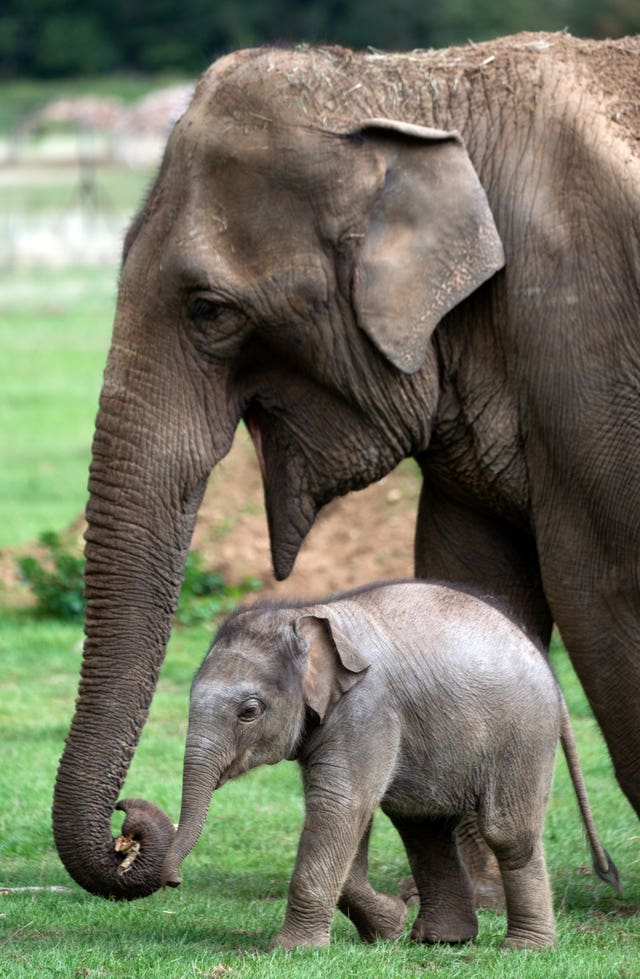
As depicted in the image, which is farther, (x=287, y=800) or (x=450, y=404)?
(x=287, y=800)

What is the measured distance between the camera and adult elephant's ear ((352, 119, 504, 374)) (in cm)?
575

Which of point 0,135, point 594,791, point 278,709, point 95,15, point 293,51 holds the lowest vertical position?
point 594,791

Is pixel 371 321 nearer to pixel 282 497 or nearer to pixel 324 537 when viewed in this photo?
pixel 282 497

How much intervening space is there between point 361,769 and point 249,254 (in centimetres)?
162

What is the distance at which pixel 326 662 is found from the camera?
17.2 ft

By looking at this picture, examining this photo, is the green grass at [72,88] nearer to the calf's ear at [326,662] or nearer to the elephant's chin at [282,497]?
the elephant's chin at [282,497]

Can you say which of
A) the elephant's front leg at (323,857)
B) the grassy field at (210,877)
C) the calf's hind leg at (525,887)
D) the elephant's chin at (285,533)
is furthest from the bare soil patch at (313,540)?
the elephant's front leg at (323,857)

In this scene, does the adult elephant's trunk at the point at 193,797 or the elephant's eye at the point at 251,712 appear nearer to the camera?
the adult elephant's trunk at the point at 193,797

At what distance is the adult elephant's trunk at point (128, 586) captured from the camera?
18.5 feet

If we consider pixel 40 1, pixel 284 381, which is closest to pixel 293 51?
pixel 284 381

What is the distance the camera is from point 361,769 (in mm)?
5184

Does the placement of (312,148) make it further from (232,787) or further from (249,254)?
(232,787)

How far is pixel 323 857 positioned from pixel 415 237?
1.88 m

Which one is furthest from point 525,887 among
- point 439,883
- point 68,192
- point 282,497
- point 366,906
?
point 68,192
